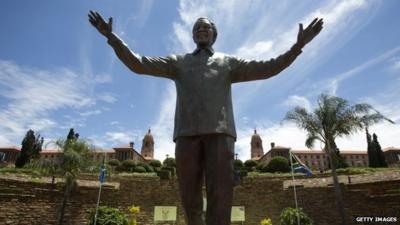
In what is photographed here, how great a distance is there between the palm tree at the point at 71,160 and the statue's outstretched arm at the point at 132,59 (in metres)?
15.2

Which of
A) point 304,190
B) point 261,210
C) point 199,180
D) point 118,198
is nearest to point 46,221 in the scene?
point 118,198

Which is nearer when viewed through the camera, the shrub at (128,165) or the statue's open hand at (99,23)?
the statue's open hand at (99,23)

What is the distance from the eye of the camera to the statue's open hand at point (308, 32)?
9.90 ft

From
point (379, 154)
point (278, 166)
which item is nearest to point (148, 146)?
point (278, 166)

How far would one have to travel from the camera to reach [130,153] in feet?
247

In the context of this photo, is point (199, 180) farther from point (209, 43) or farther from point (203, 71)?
point (209, 43)

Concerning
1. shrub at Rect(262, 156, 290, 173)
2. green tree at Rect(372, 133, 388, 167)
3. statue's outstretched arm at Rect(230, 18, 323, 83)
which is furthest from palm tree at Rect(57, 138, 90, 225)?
green tree at Rect(372, 133, 388, 167)

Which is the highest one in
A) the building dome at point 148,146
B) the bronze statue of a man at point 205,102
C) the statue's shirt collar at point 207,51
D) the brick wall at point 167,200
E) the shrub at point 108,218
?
the building dome at point 148,146

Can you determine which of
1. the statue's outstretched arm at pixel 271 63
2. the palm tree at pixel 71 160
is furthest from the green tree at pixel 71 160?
the statue's outstretched arm at pixel 271 63

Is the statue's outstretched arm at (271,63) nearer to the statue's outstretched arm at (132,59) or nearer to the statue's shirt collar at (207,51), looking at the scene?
the statue's shirt collar at (207,51)

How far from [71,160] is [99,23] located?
15.4m

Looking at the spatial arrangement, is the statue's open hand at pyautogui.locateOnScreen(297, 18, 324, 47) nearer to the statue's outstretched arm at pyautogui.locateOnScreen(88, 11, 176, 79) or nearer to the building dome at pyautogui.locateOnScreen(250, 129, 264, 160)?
the statue's outstretched arm at pyautogui.locateOnScreen(88, 11, 176, 79)

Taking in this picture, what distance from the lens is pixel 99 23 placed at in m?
2.93

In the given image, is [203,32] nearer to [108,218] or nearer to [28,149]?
[108,218]
